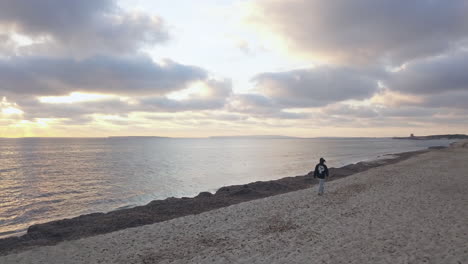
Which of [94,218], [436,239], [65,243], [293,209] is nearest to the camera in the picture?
[436,239]

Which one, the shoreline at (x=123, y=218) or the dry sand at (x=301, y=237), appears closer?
the dry sand at (x=301, y=237)

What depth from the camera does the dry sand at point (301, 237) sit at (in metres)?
9.25

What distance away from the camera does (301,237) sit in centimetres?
1102

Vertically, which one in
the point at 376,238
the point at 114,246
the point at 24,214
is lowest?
the point at 24,214

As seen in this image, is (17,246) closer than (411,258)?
No

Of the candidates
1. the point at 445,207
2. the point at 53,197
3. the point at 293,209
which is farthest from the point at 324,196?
the point at 53,197

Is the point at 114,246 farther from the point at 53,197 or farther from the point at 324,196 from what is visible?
the point at 53,197

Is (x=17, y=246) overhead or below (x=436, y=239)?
below

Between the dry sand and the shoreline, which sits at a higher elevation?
the dry sand

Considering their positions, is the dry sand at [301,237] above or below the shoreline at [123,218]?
above

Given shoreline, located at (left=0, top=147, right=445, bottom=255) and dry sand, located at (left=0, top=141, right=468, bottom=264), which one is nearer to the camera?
dry sand, located at (left=0, top=141, right=468, bottom=264)

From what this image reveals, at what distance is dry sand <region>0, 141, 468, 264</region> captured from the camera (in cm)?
925

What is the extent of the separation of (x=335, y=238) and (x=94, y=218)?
47.2 feet

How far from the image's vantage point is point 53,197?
27188mm
